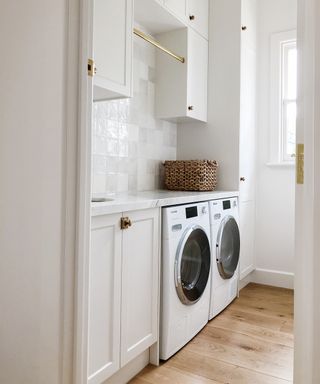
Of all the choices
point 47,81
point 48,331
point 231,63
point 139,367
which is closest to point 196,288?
point 139,367

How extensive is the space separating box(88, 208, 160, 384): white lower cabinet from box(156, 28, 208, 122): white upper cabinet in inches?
50.3

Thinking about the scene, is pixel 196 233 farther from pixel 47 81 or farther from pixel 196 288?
pixel 47 81

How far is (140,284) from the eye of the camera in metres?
1.71

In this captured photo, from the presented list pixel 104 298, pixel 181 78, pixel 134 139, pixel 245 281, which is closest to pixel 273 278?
pixel 245 281

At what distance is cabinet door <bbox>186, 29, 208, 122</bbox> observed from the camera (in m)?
2.77

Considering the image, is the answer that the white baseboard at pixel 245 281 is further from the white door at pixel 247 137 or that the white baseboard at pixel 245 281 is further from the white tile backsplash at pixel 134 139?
the white tile backsplash at pixel 134 139

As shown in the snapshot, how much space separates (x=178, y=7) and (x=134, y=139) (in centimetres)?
106

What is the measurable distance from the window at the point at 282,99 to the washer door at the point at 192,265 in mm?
1579

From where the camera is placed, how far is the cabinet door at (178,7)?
7.97 feet

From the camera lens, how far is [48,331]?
1.04 meters

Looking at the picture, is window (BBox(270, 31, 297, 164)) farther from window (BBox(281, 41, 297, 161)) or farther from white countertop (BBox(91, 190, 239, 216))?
white countertop (BBox(91, 190, 239, 216))

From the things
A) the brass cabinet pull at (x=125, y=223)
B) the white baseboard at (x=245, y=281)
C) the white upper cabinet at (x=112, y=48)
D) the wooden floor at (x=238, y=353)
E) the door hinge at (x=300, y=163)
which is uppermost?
the white upper cabinet at (x=112, y=48)

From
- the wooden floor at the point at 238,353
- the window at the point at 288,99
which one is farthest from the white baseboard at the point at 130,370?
the window at the point at 288,99

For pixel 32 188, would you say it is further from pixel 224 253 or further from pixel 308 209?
pixel 224 253
